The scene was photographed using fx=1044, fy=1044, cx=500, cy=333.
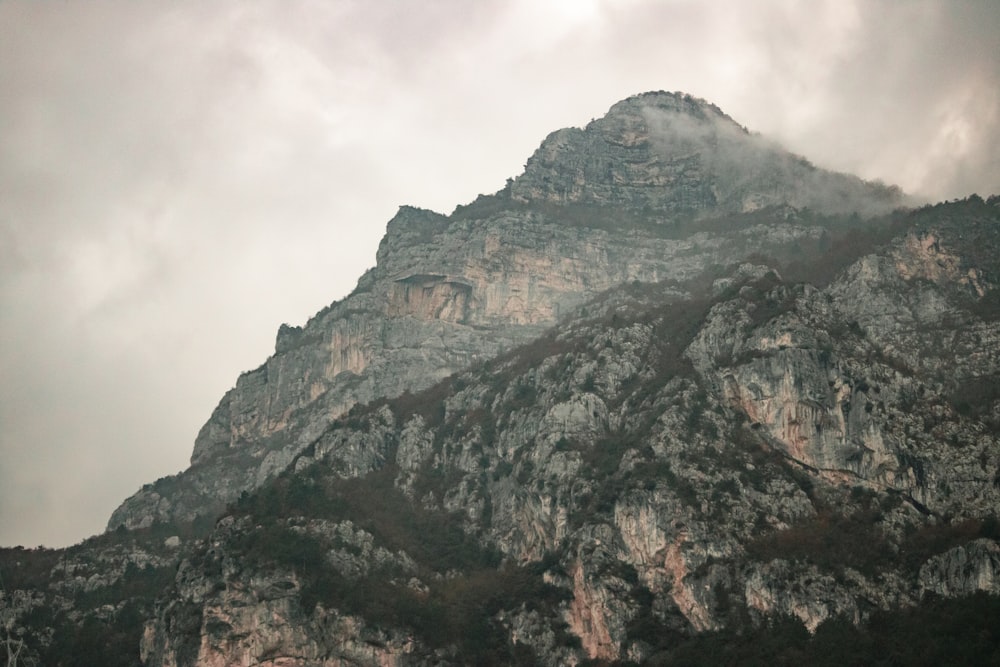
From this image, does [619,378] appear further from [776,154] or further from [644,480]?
[776,154]

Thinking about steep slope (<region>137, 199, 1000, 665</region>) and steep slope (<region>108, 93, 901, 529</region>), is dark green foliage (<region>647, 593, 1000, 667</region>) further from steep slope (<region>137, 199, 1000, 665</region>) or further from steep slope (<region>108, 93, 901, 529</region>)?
steep slope (<region>108, 93, 901, 529</region>)

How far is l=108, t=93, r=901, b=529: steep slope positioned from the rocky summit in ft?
5.07

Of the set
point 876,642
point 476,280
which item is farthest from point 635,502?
point 476,280

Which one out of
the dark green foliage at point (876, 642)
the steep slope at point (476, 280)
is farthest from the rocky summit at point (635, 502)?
the steep slope at point (476, 280)

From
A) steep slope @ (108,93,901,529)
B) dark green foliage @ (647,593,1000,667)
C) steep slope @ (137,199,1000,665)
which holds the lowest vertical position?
dark green foliage @ (647,593,1000,667)

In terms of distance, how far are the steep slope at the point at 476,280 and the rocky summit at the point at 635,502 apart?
5.07 ft

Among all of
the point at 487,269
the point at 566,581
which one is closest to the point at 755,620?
the point at 566,581

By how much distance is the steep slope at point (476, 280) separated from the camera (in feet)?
537

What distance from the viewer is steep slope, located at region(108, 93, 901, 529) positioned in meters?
164

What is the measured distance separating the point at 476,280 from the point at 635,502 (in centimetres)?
8344

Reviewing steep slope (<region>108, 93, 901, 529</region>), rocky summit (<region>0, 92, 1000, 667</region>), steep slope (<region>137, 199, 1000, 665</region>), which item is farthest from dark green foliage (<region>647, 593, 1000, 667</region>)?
steep slope (<region>108, 93, 901, 529</region>)

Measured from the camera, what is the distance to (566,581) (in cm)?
9788

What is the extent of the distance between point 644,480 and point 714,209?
328 ft

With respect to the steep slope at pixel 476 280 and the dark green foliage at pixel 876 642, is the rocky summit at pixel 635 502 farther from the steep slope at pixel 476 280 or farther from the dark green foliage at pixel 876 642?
the steep slope at pixel 476 280
